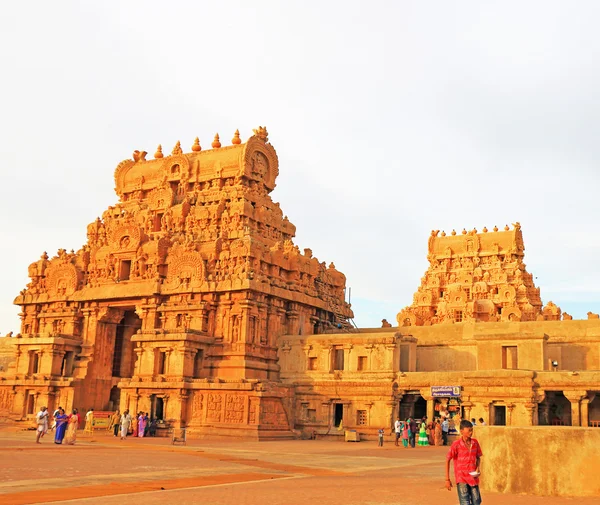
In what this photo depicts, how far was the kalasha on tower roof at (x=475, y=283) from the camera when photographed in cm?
6906

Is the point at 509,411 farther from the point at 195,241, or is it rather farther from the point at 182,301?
the point at 195,241

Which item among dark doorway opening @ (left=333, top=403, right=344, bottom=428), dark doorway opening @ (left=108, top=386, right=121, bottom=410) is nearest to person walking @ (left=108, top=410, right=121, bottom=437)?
dark doorway opening @ (left=108, top=386, right=121, bottom=410)

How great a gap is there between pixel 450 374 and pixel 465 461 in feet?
86.5

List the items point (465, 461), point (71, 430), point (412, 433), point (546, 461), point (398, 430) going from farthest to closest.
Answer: point (398, 430), point (412, 433), point (71, 430), point (546, 461), point (465, 461)

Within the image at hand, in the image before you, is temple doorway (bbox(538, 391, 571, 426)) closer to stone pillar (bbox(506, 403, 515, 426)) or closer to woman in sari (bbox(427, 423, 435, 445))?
stone pillar (bbox(506, 403, 515, 426))

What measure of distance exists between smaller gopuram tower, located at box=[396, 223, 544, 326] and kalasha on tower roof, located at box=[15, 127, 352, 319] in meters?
22.0

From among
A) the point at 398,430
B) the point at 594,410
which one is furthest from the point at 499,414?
the point at 398,430

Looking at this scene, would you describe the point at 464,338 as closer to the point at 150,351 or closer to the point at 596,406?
the point at 596,406

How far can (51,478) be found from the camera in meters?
16.0

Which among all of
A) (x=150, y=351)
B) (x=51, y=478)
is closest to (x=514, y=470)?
(x=51, y=478)

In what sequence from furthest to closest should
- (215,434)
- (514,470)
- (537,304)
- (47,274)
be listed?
(537,304), (47,274), (215,434), (514,470)

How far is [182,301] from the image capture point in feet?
143

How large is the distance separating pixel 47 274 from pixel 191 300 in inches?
486

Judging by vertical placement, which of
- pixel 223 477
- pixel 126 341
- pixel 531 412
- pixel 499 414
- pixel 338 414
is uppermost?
pixel 126 341
